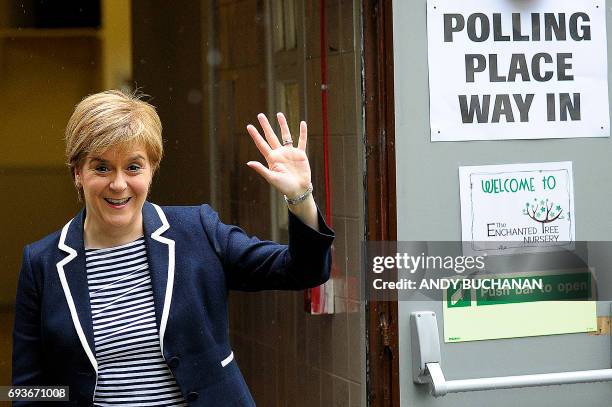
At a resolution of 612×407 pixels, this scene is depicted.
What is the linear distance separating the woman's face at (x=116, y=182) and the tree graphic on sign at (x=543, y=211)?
149 centimetres

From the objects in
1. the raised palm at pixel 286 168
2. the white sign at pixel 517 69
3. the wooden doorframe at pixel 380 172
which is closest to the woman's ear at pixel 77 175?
the raised palm at pixel 286 168

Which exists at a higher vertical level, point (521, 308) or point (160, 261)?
point (160, 261)

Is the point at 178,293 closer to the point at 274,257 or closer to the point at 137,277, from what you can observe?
the point at 137,277

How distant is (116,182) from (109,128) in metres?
0.13

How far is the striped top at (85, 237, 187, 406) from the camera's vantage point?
2.58 metres

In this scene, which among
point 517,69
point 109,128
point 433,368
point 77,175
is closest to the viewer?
point 109,128

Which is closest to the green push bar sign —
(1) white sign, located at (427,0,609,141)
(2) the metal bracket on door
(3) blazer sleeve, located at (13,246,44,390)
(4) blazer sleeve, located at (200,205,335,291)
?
(2) the metal bracket on door

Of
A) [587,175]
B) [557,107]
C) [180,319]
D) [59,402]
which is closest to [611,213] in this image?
[587,175]

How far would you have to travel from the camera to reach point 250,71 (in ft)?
16.2

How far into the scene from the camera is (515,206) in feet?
11.9

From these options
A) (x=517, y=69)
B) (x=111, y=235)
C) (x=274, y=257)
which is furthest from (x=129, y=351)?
(x=517, y=69)

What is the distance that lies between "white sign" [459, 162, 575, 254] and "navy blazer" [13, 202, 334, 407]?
108cm

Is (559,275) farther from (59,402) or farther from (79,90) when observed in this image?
(79,90)

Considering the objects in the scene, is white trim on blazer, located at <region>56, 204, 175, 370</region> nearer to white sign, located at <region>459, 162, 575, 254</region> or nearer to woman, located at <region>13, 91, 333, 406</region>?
woman, located at <region>13, 91, 333, 406</region>
